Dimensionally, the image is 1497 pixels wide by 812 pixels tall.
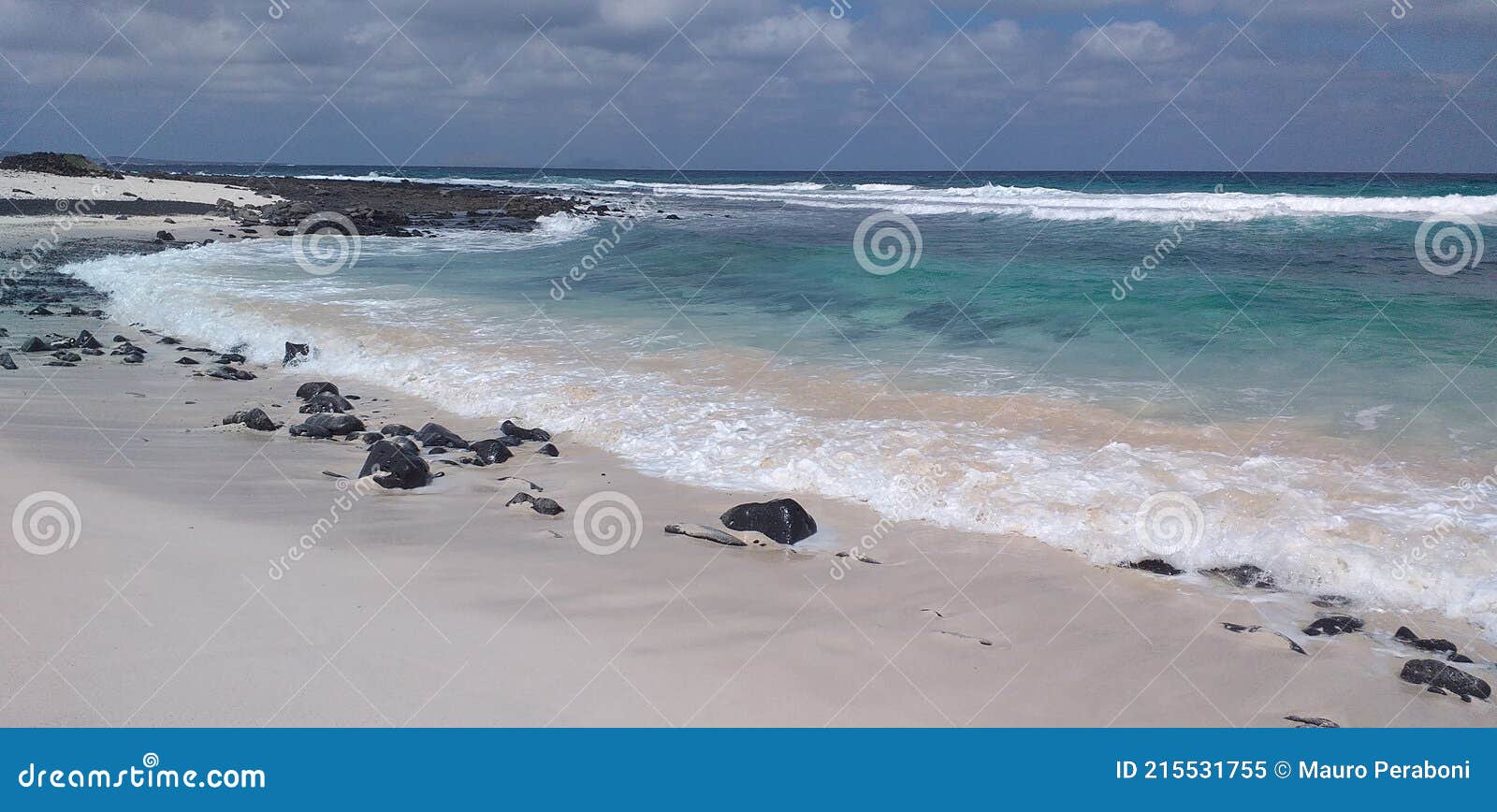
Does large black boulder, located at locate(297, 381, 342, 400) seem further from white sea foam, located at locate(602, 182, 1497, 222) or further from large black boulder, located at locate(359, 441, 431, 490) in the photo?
white sea foam, located at locate(602, 182, 1497, 222)

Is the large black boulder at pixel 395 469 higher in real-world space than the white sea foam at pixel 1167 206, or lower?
lower

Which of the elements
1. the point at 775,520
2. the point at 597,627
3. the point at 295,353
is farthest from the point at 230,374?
the point at 597,627

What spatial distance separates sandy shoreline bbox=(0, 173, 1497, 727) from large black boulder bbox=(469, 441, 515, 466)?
22.3 inches

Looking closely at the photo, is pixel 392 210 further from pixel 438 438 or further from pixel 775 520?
pixel 775 520

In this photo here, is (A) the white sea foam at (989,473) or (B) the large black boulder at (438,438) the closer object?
(A) the white sea foam at (989,473)

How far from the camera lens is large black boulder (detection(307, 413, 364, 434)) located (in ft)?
23.6

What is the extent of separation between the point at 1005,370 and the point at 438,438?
17.3ft

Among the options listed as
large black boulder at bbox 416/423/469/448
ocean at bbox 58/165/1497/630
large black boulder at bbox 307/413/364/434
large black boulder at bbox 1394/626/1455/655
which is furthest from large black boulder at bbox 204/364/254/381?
large black boulder at bbox 1394/626/1455/655

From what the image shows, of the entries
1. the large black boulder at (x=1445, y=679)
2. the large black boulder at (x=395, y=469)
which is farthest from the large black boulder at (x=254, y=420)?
the large black boulder at (x=1445, y=679)

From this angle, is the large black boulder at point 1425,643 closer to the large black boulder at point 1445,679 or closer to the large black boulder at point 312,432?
the large black boulder at point 1445,679

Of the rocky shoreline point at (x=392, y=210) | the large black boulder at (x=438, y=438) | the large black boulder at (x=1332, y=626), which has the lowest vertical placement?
the large black boulder at (x=1332, y=626)

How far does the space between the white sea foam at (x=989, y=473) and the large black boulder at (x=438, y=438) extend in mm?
860

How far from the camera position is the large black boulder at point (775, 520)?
5.23m

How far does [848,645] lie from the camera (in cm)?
402
